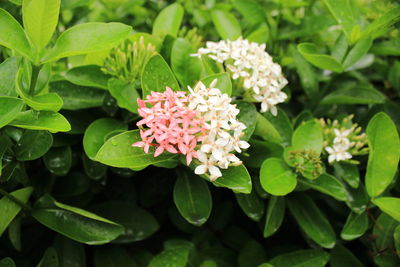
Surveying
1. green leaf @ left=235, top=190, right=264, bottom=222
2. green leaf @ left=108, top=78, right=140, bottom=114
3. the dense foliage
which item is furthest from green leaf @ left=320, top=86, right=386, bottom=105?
green leaf @ left=108, top=78, right=140, bottom=114

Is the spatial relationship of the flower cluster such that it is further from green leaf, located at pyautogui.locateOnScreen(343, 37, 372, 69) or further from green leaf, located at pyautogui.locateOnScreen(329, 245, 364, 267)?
green leaf, located at pyautogui.locateOnScreen(329, 245, 364, 267)

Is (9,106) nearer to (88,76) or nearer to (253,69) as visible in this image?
(88,76)

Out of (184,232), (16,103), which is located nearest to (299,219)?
(184,232)

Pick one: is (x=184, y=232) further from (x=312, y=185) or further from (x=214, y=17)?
(x=214, y=17)

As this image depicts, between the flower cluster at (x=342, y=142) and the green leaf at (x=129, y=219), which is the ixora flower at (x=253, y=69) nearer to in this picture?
the flower cluster at (x=342, y=142)

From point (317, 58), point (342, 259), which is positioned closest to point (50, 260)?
point (342, 259)

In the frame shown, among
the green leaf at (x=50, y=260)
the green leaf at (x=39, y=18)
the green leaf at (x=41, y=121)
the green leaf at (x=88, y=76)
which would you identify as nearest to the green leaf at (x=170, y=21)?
the green leaf at (x=88, y=76)
